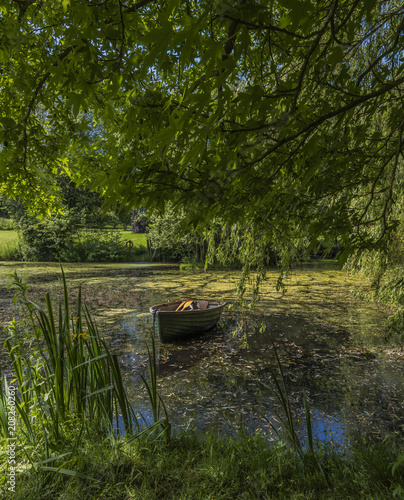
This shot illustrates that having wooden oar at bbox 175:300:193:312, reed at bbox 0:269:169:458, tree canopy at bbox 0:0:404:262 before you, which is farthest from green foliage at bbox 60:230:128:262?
reed at bbox 0:269:169:458

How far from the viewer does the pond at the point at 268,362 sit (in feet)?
12.6

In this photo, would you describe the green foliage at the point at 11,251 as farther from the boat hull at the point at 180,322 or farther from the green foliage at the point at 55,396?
the green foliage at the point at 55,396

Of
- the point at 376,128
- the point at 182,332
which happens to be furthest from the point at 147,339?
the point at 376,128

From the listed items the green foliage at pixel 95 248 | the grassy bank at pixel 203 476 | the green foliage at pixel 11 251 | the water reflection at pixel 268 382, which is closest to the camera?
the grassy bank at pixel 203 476

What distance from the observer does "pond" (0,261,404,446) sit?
3832 millimetres

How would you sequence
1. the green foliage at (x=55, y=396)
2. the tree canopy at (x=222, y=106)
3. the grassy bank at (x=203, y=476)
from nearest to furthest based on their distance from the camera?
the tree canopy at (x=222, y=106) < the grassy bank at (x=203, y=476) < the green foliage at (x=55, y=396)

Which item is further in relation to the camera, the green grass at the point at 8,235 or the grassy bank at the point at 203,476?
the green grass at the point at 8,235

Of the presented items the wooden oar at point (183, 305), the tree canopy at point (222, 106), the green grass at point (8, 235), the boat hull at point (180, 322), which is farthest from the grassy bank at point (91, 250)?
the tree canopy at point (222, 106)

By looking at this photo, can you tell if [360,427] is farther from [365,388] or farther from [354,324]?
[354,324]

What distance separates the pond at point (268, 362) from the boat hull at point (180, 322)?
0.19 metres

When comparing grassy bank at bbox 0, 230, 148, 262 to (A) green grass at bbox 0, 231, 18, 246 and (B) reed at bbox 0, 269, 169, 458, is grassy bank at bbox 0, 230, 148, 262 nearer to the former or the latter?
(A) green grass at bbox 0, 231, 18, 246

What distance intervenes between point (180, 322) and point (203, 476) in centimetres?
416

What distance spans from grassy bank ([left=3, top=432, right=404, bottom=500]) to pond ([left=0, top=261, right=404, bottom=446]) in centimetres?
56

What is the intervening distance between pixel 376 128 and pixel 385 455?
11.2ft
